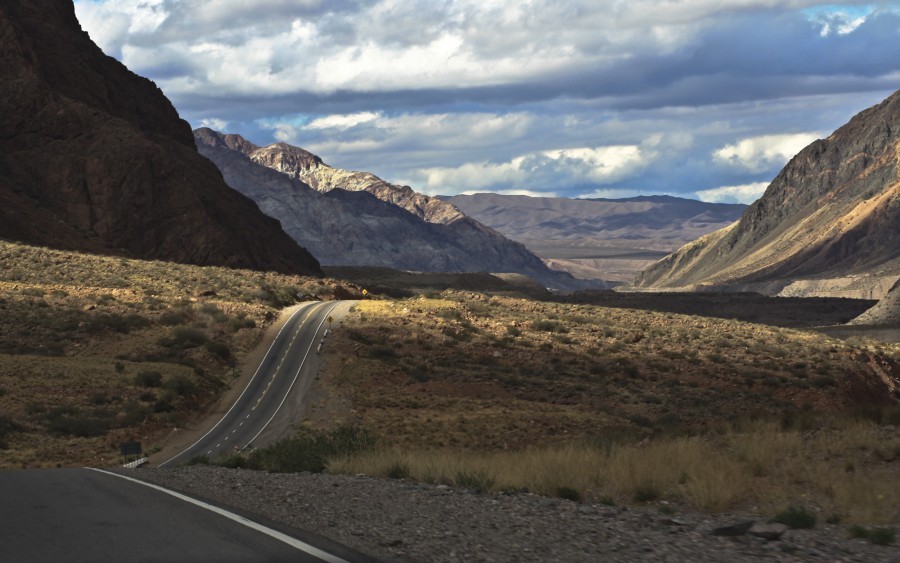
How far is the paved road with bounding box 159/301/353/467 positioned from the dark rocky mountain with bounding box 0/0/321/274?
36.5 metres

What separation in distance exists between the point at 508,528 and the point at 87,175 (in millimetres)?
114016

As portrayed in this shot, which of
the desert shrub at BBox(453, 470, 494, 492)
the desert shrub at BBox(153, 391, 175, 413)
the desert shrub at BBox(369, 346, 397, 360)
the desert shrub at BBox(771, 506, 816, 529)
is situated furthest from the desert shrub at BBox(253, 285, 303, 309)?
the desert shrub at BBox(771, 506, 816, 529)

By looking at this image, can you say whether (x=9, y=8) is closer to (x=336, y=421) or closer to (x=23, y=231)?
(x=23, y=231)

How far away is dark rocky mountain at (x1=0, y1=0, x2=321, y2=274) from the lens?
11256 cm

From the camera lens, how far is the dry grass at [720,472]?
1366 centimetres

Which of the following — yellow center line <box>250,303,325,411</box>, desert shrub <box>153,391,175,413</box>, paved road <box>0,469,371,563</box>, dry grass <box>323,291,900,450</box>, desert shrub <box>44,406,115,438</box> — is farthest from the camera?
yellow center line <box>250,303,325,411</box>

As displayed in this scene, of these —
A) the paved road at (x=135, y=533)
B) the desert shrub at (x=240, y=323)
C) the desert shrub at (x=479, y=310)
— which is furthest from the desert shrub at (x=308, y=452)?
the desert shrub at (x=479, y=310)

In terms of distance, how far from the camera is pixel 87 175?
117 m

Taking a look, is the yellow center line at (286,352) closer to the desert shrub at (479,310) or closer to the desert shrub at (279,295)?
the desert shrub at (279,295)

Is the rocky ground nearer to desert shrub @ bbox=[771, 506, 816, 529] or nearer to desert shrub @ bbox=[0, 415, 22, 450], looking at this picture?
desert shrub @ bbox=[771, 506, 816, 529]

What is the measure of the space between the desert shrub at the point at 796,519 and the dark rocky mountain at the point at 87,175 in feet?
331

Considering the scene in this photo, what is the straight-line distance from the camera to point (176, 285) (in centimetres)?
8944

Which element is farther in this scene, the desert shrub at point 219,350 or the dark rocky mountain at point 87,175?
the dark rocky mountain at point 87,175

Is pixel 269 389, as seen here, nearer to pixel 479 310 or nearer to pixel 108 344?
pixel 108 344
